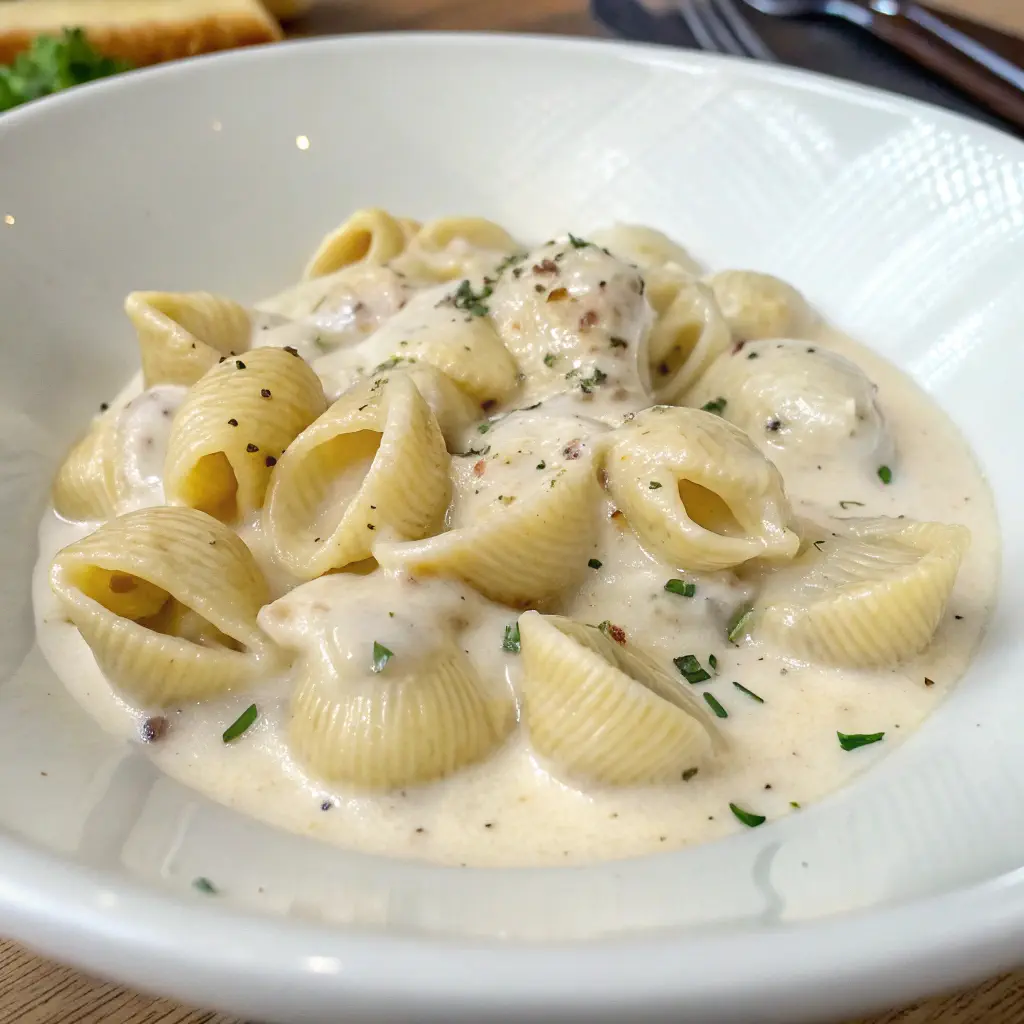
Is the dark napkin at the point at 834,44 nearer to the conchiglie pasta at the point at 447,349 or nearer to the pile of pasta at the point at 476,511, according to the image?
the pile of pasta at the point at 476,511

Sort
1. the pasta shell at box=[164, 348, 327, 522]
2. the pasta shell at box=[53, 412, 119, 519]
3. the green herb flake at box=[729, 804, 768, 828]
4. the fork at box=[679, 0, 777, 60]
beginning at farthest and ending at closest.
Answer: the fork at box=[679, 0, 777, 60] → the pasta shell at box=[53, 412, 119, 519] → the pasta shell at box=[164, 348, 327, 522] → the green herb flake at box=[729, 804, 768, 828]

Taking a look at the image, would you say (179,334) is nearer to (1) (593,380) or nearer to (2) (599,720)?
(1) (593,380)

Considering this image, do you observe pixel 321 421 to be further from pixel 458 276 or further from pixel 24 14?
pixel 24 14

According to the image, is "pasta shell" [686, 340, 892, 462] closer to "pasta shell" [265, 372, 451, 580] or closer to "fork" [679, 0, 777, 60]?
"pasta shell" [265, 372, 451, 580]

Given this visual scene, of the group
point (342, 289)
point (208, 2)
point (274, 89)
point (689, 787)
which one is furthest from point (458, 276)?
point (208, 2)

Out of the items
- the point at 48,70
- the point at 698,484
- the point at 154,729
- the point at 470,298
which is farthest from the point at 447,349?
the point at 48,70

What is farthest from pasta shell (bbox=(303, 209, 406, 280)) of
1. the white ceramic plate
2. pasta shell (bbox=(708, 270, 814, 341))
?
pasta shell (bbox=(708, 270, 814, 341))

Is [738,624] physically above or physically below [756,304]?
below
